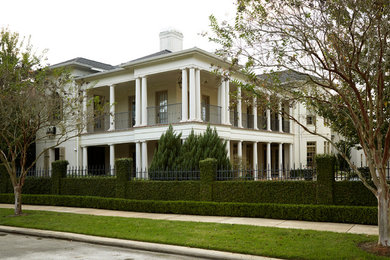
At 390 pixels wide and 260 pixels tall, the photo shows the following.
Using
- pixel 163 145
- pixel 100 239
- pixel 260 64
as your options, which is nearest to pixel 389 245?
pixel 260 64

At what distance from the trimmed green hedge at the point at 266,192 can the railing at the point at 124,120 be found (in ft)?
49.8

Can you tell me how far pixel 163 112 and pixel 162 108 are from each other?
0.79 meters

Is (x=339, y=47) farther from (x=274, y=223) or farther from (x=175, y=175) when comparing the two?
(x=175, y=175)

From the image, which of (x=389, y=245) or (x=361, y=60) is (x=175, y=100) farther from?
(x=389, y=245)

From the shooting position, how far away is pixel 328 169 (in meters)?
11.4

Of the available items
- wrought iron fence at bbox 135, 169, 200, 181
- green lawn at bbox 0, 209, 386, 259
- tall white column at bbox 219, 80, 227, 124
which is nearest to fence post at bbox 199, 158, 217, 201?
wrought iron fence at bbox 135, 169, 200, 181

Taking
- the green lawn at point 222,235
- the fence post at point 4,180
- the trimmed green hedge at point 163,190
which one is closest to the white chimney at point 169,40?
the fence post at point 4,180

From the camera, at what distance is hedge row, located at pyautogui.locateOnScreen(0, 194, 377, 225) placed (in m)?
10.6

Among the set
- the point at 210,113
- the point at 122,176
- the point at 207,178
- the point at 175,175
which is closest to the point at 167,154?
the point at 175,175

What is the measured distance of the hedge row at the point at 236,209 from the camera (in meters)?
10.6

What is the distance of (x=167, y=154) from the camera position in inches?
654

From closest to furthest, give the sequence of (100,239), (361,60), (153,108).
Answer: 1. (361,60)
2. (100,239)
3. (153,108)

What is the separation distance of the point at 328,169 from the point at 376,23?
515 cm

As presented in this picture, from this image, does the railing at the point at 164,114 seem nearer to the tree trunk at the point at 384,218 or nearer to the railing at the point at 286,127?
the railing at the point at 286,127
